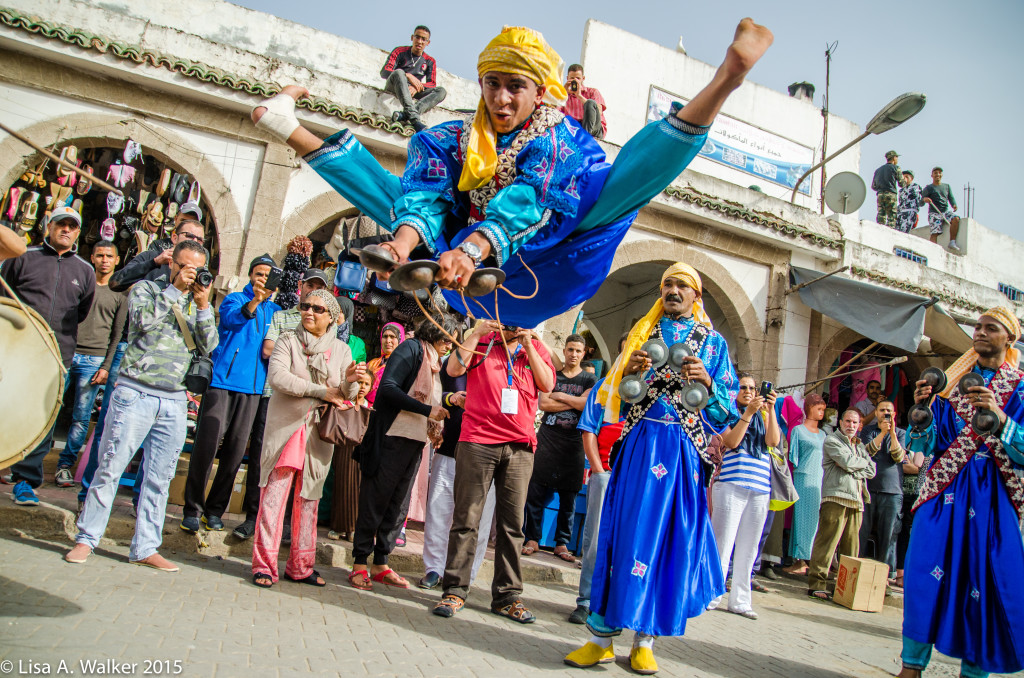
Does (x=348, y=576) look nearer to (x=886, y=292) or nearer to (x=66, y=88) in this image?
(x=66, y=88)

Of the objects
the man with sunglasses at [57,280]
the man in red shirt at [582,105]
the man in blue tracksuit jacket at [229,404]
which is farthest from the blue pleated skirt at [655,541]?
the man in red shirt at [582,105]

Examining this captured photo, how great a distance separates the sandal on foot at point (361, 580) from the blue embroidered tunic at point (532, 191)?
2910 mm

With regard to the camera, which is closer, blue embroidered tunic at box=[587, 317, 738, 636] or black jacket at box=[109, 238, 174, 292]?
blue embroidered tunic at box=[587, 317, 738, 636]

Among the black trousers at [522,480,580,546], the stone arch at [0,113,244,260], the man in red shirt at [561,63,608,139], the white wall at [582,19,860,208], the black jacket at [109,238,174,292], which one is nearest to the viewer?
the black jacket at [109,238,174,292]

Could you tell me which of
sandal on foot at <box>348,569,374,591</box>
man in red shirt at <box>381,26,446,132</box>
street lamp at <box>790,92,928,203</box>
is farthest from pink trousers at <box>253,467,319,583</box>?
street lamp at <box>790,92,928,203</box>

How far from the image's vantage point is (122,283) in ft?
18.9

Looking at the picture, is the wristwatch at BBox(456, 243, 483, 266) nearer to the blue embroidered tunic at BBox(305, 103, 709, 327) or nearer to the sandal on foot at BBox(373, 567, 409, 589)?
the blue embroidered tunic at BBox(305, 103, 709, 327)

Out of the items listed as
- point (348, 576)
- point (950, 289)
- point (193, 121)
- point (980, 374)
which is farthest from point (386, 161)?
point (950, 289)

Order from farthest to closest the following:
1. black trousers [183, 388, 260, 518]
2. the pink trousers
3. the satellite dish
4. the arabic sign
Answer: the arabic sign → the satellite dish → black trousers [183, 388, 260, 518] → the pink trousers

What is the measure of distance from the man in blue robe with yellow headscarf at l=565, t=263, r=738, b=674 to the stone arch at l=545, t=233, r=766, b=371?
7359 mm

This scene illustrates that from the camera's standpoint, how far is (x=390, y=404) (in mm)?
5457

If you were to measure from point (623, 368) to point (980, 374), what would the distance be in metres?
2.35

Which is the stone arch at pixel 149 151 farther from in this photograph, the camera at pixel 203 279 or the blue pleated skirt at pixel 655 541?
the blue pleated skirt at pixel 655 541

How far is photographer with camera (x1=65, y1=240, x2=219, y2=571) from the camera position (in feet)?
15.2
